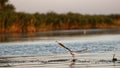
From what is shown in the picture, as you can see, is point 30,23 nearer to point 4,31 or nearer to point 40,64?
point 4,31

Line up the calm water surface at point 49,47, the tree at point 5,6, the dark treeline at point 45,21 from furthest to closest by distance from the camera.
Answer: the tree at point 5,6, the dark treeline at point 45,21, the calm water surface at point 49,47

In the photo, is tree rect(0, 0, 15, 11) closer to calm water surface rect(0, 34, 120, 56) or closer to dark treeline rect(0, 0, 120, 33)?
dark treeline rect(0, 0, 120, 33)

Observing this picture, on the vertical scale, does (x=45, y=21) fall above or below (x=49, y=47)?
above

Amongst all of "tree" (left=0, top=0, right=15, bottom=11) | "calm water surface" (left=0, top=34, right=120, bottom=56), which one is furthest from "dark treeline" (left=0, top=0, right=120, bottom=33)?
"calm water surface" (left=0, top=34, right=120, bottom=56)

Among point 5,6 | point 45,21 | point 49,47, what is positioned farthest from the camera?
point 5,6

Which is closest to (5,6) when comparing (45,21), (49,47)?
(45,21)

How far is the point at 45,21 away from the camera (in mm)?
78625

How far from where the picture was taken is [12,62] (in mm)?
26203

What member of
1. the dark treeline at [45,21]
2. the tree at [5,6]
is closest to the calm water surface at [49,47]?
the dark treeline at [45,21]

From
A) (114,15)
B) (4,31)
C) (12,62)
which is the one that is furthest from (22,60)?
(114,15)

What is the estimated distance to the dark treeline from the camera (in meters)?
70.1

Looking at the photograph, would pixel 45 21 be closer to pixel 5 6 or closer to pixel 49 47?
pixel 5 6

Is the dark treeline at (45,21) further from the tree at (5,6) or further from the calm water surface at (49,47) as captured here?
the calm water surface at (49,47)

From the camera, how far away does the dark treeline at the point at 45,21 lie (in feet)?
230
